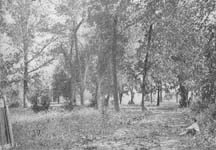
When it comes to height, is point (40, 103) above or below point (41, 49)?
below

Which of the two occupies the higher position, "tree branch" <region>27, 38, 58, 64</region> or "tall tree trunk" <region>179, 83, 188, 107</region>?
"tree branch" <region>27, 38, 58, 64</region>

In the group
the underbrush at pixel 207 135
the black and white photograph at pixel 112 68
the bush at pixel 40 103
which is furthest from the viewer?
the bush at pixel 40 103

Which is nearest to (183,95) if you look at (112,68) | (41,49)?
(112,68)

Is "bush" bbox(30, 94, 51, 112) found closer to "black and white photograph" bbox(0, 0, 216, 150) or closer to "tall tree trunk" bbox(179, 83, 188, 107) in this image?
"black and white photograph" bbox(0, 0, 216, 150)

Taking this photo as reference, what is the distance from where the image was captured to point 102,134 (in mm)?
10086

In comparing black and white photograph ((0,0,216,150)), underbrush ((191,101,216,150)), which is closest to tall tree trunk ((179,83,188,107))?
black and white photograph ((0,0,216,150))

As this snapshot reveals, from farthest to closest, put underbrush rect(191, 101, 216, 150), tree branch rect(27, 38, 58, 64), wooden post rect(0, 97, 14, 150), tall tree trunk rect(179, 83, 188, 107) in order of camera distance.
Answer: tree branch rect(27, 38, 58, 64) → tall tree trunk rect(179, 83, 188, 107) → wooden post rect(0, 97, 14, 150) → underbrush rect(191, 101, 216, 150)

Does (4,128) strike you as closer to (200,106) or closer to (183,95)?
(200,106)

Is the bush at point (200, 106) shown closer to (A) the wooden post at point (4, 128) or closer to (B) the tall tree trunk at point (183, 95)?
(A) the wooden post at point (4, 128)

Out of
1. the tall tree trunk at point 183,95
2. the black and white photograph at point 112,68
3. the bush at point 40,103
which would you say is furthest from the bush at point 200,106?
the tall tree trunk at point 183,95

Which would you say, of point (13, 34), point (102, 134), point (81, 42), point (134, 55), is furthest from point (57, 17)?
point (102, 134)

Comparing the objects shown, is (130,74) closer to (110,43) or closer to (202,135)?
(110,43)

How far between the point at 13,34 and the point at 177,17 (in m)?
21.3

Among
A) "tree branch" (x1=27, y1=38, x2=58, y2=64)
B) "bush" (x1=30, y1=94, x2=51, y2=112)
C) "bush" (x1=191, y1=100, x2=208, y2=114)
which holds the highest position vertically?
"tree branch" (x1=27, y1=38, x2=58, y2=64)
